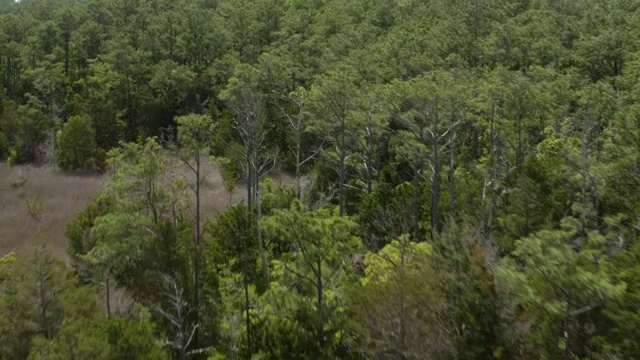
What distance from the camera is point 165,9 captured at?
74375 mm

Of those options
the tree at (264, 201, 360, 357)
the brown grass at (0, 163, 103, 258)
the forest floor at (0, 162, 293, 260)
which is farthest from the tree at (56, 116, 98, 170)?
the tree at (264, 201, 360, 357)

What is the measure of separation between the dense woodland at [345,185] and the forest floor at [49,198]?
1.68 metres

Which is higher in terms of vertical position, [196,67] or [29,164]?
[196,67]

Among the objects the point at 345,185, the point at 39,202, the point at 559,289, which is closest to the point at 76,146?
the point at 39,202

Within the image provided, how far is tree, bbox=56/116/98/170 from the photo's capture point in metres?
46.4

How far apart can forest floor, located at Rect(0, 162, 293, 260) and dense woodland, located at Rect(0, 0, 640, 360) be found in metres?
1.68

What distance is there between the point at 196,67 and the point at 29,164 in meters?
18.7

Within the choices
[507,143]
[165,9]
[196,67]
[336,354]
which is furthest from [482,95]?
[165,9]

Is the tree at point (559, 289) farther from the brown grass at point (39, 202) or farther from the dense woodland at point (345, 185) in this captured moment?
the brown grass at point (39, 202)

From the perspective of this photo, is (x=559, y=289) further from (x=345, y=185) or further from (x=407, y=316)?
(x=345, y=185)

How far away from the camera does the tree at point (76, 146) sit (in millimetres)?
46438

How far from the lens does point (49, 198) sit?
41.3 m

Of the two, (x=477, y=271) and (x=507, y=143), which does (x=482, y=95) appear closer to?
(x=507, y=143)

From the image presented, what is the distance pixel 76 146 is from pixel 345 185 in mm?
24760
